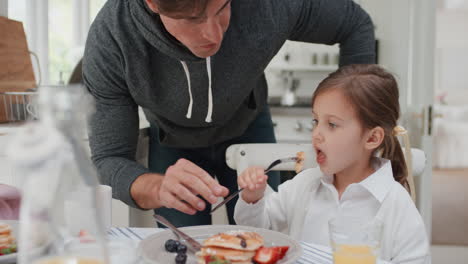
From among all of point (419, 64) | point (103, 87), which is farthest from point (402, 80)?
point (103, 87)

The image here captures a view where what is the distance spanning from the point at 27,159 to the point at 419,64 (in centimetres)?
250

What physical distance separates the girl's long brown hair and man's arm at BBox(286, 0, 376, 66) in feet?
0.24

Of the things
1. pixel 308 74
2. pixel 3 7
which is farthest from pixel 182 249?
pixel 308 74

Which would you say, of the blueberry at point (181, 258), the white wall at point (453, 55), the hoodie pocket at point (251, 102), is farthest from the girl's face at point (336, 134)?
the white wall at point (453, 55)

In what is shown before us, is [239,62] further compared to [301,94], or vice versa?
[301,94]

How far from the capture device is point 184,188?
1.01m

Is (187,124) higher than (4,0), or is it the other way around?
(4,0)

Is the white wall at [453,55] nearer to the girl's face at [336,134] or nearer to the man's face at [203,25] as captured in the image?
the girl's face at [336,134]

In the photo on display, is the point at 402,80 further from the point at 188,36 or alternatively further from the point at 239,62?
the point at 188,36

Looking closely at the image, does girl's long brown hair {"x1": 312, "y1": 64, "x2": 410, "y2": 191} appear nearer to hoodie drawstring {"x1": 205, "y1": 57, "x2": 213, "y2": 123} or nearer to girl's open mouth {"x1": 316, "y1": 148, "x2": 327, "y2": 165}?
girl's open mouth {"x1": 316, "y1": 148, "x2": 327, "y2": 165}

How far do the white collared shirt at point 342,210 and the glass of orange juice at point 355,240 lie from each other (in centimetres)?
34

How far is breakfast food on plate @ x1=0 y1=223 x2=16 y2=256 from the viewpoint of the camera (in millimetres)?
778

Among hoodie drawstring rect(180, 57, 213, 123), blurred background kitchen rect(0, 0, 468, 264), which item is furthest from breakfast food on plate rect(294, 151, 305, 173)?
blurred background kitchen rect(0, 0, 468, 264)

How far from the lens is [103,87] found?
4.45ft
